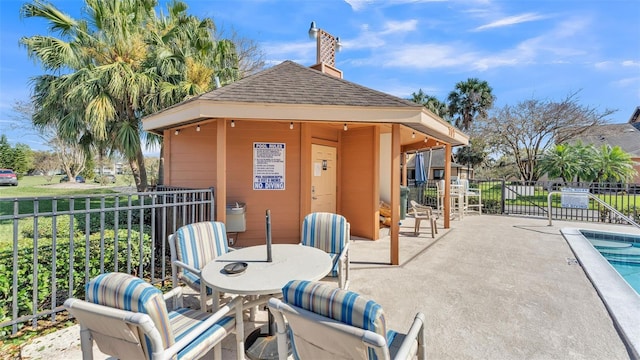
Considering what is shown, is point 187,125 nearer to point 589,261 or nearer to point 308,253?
point 308,253

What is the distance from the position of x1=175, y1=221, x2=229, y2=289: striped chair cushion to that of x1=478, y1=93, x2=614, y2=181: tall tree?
2018 cm

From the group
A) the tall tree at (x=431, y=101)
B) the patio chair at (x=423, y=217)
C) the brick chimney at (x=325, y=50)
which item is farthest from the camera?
the tall tree at (x=431, y=101)

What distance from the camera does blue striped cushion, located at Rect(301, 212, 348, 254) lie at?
3.69 meters

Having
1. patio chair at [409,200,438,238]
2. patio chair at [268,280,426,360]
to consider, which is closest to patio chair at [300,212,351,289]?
patio chair at [268,280,426,360]

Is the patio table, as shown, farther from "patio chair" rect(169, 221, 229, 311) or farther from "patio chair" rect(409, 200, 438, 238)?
"patio chair" rect(409, 200, 438, 238)

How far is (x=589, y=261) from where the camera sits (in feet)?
16.6

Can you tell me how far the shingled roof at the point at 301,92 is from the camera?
4664mm

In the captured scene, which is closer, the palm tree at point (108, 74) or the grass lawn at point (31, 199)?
the grass lawn at point (31, 199)

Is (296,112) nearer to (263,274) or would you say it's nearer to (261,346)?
(263,274)

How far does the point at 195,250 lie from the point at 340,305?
2.26 m

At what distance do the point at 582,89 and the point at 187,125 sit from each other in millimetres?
22946

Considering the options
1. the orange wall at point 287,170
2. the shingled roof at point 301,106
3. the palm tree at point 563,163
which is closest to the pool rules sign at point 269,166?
the orange wall at point 287,170

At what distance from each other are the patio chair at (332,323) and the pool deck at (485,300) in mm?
1410

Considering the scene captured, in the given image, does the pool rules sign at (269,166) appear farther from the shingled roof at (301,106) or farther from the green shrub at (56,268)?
the green shrub at (56,268)
